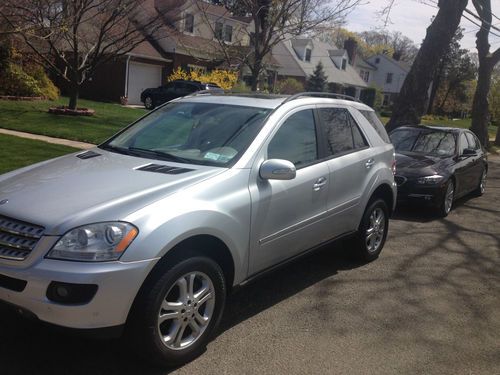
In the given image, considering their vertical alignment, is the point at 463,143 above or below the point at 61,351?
above

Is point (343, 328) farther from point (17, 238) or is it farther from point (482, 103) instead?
point (482, 103)

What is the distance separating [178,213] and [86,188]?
67cm

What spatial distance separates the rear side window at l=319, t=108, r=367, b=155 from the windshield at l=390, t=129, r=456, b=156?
14.4 ft

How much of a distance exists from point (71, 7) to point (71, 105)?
147 inches

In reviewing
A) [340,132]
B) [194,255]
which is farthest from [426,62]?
[194,255]

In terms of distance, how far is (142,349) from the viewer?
10.4 feet

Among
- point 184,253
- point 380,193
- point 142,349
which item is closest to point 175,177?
point 184,253

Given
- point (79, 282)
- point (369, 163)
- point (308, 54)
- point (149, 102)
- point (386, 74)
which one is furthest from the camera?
point (386, 74)

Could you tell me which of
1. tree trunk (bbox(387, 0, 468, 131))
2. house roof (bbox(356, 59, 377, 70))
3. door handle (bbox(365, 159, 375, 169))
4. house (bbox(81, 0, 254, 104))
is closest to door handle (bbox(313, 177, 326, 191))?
door handle (bbox(365, 159, 375, 169))

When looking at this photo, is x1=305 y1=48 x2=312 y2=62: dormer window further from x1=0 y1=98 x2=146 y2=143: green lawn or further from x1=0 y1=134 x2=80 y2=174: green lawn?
x1=0 y1=134 x2=80 y2=174: green lawn

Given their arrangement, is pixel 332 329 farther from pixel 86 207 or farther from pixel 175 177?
pixel 86 207

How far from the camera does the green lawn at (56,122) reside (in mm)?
12984

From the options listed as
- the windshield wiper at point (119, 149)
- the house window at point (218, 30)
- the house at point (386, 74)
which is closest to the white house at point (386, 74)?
the house at point (386, 74)

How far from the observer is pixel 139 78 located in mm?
29938
